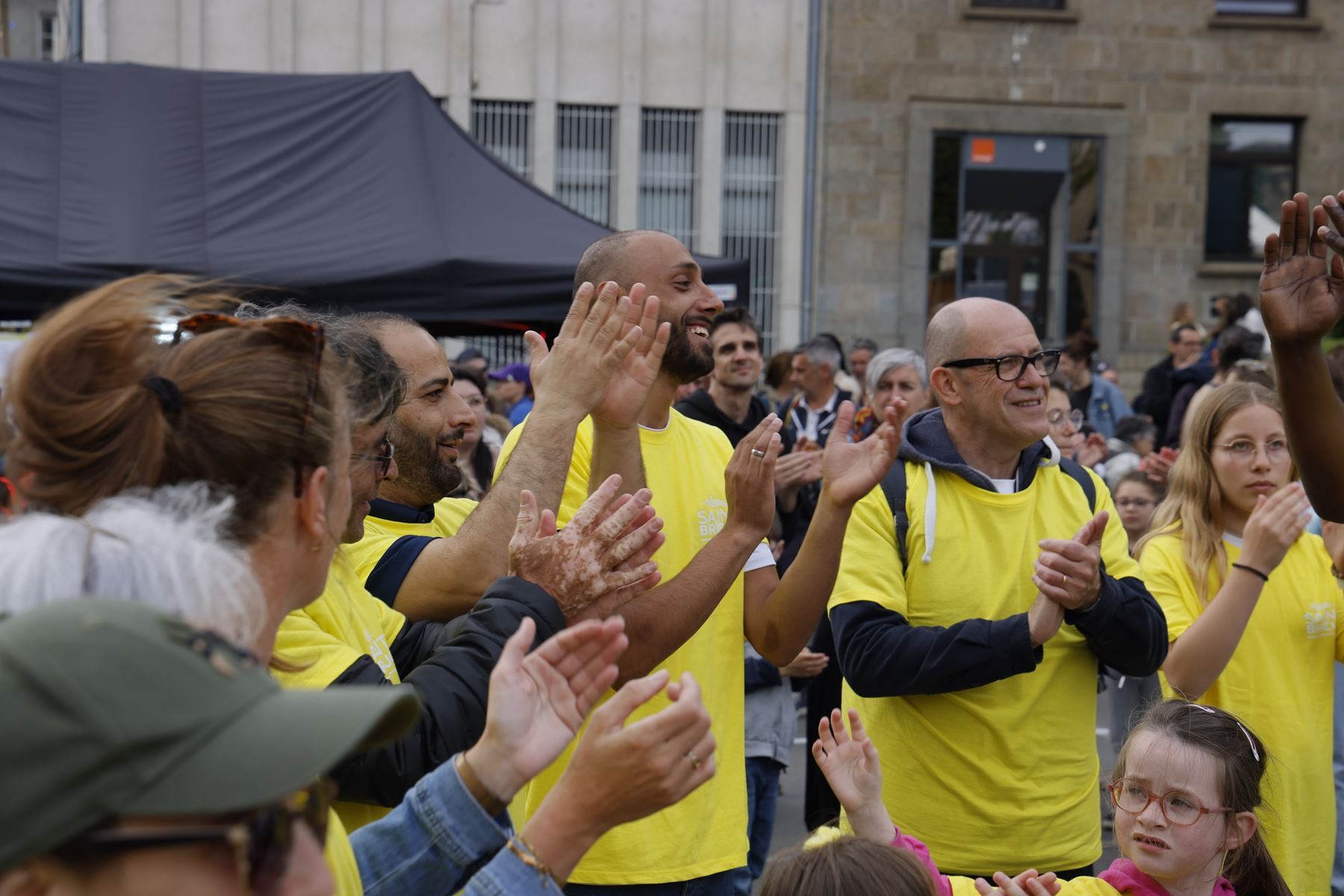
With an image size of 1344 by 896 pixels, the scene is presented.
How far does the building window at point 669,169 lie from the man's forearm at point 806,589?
48.6 ft

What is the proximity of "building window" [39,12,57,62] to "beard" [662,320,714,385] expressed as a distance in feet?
71.5

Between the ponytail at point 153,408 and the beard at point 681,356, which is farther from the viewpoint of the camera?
the beard at point 681,356

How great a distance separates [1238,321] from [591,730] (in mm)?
11060

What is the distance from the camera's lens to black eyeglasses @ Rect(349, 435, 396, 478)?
8.15 feet

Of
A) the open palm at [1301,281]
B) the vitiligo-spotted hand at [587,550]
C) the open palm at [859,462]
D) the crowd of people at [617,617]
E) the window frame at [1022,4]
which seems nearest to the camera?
the crowd of people at [617,617]

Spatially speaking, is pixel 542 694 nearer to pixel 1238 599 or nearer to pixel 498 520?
pixel 498 520

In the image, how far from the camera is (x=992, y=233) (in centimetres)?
1803

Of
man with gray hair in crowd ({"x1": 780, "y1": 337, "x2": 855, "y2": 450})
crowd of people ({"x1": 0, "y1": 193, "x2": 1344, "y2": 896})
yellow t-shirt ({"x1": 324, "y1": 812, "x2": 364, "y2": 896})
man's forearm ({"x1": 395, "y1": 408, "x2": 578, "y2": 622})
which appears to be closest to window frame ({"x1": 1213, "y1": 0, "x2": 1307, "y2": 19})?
man with gray hair in crowd ({"x1": 780, "y1": 337, "x2": 855, "y2": 450})

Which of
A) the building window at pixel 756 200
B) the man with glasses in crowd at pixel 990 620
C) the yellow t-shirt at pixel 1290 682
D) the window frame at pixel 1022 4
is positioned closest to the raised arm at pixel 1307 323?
the man with glasses in crowd at pixel 990 620

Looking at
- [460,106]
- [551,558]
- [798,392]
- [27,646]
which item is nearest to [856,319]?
[460,106]

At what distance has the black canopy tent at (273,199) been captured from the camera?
6.29 meters

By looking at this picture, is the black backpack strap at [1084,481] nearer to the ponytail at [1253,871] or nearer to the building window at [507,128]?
the ponytail at [1253,871]

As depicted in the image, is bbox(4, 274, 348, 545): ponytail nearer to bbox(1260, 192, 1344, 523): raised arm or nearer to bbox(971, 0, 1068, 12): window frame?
bbox(1260, 192, 1344, 523): raised arm

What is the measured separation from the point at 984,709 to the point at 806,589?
56 cm
